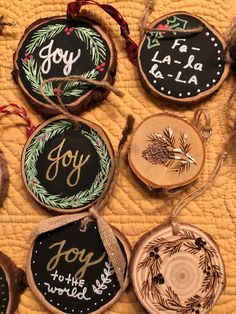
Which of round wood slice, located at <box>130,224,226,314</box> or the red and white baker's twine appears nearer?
round wood slice, located at <box>130,224,226,314</box>

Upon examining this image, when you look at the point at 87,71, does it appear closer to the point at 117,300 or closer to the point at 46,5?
the point at 46,5

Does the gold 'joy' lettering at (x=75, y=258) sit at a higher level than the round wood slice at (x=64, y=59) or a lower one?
lower

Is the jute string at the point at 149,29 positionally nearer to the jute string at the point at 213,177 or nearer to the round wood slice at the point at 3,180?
the jute string at the point at 213,177

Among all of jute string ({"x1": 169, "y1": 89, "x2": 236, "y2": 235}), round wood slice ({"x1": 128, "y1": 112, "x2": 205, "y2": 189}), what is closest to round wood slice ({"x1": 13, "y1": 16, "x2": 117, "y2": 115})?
round wood slice ({"x1": 128, "y1": 112, "x2": 205, "y2": 189})

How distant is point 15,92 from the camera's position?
846 mm

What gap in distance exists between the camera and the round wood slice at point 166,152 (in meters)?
0.73

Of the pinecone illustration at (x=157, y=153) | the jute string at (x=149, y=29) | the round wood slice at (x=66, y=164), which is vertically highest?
the jute string at (x=149, y=29)

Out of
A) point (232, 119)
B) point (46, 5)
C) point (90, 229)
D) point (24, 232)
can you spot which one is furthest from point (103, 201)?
point (46, 5)

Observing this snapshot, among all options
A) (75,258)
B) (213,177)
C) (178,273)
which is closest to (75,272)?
(75,258)

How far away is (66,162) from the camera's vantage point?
0.77m

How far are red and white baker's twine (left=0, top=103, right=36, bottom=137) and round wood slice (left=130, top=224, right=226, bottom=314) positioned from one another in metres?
0.29

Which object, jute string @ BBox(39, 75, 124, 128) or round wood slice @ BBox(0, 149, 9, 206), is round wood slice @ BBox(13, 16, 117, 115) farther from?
round wood slice @ BBox(0, 149, 9, 206)

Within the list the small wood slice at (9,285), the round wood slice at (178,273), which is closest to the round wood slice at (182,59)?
the round wood slice at (178,273)

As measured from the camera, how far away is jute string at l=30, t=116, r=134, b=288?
0.73m
